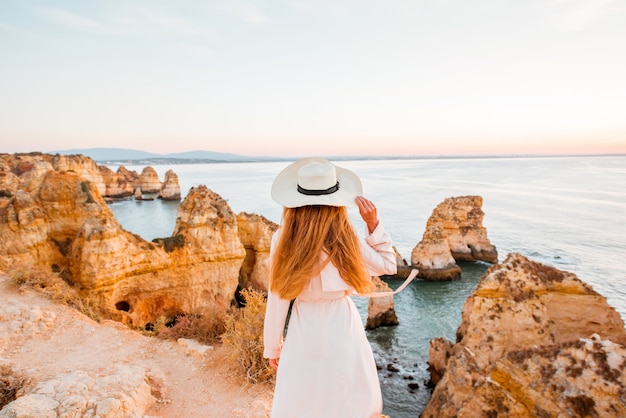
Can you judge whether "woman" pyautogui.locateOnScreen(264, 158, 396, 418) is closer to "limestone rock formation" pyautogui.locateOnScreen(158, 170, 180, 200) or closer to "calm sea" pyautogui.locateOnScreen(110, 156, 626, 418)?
"calm sea" pyautogui.locateOnScreen(110, 156, 626, 418)

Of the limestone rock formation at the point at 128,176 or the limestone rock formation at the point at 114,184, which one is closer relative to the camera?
the limestone rock formation at the point at 114,184

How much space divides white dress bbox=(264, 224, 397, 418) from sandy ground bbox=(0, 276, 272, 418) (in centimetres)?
336

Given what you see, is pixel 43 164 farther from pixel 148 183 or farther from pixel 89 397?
pixel 89 397

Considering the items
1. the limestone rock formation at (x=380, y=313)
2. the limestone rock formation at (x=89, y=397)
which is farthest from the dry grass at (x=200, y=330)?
the limestone rock formation at (x=380, y=313)

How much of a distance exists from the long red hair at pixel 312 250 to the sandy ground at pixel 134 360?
3960mm

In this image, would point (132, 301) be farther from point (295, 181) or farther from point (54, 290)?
point (295, 181)

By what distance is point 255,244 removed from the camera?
18.1m

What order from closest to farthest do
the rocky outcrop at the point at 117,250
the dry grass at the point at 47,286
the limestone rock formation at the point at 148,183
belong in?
the dry grass at the point at 47,286 → the rocky outcrop at the point at 117,250 → the limestone rock formation at the point at 148,183

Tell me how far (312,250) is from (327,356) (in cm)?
73

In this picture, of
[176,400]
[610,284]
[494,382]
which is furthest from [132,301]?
[610,284]

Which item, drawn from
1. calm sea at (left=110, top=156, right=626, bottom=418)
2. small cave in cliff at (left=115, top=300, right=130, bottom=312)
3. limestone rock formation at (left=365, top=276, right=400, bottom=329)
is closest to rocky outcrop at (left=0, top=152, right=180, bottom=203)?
calm sea at (left=110, top=156, right=626, bottom=418)

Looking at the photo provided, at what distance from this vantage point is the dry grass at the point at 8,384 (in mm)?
4518

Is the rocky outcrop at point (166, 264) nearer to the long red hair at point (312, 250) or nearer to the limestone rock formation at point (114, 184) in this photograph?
the long red hair at point (312, 250)

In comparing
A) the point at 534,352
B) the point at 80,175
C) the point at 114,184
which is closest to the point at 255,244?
the point at 80,175
